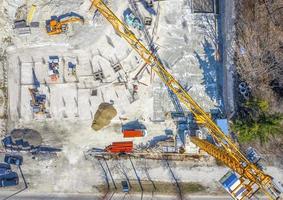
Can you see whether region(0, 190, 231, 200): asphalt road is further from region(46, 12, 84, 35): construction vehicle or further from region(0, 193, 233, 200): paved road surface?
region(46, 12, 84, 35): construction vehicle

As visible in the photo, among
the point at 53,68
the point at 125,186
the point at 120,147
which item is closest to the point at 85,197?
the point at 125,186

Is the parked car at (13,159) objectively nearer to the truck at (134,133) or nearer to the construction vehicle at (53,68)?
the construction vehicle at (53,68)

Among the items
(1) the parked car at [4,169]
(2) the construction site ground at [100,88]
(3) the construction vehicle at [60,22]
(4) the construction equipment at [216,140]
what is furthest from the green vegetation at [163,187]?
(3) the construction vehicle at [60,22]

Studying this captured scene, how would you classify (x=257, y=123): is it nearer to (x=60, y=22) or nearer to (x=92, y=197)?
(x=92, y=197)

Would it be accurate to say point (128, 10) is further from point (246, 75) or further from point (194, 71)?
point (246, 75)

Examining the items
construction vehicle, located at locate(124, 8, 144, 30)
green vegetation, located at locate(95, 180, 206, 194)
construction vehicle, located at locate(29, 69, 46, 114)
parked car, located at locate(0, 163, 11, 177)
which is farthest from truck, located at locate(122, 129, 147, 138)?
parked car, located at locate(0, 163, 11, 177)
